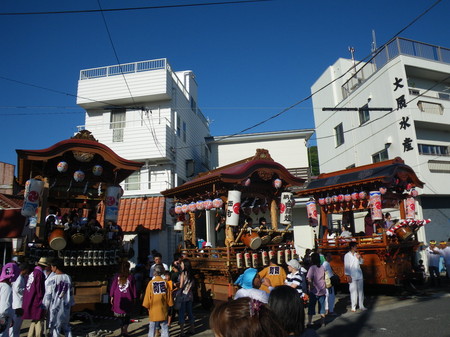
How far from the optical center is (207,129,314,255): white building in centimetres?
2303

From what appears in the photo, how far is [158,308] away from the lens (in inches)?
281

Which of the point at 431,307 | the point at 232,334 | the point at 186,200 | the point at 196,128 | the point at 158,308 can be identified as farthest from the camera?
the point at 196,128

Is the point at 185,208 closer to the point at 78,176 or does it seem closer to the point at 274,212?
the point at 274,212

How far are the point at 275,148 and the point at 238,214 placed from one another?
13.7 m

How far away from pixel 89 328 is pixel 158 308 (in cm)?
285

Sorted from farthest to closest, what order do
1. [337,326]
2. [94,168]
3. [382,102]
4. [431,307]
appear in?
[382,102]
[94,168]
[431,307]
[337,326]

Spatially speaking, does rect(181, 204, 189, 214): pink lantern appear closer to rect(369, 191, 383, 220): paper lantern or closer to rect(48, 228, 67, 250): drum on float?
rect(48, 228, 67, 250): drum on float

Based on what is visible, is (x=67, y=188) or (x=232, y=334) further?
(x=67, y=188)

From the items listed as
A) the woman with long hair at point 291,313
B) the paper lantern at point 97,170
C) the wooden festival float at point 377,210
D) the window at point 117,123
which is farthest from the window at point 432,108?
the woman with long hair at point 291,313

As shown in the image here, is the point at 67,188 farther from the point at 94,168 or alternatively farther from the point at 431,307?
the point at 431,307

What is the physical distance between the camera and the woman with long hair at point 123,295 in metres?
7.74

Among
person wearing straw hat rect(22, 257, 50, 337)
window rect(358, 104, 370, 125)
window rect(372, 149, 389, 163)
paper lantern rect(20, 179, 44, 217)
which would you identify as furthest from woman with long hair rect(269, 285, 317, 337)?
window rect(358, 104, 370, 125)

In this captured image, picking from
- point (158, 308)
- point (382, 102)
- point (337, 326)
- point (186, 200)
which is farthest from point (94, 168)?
point (382, 102)

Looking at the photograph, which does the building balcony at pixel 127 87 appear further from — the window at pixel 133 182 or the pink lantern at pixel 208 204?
the pink lantern at pixel 208 204
